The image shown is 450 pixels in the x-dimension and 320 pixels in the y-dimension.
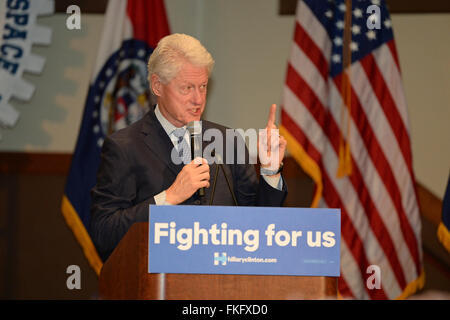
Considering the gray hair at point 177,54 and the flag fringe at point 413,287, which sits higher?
the gray hair at point 177,54

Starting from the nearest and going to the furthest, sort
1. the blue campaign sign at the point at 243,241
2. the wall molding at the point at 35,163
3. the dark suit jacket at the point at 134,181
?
the blue campaign sign at the point at 243,241, the dark suit jacket at the point at 134,181, the wall molding at the point at 35,163

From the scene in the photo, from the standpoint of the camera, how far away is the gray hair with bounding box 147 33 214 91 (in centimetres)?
215

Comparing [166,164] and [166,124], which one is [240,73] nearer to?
[166,124]

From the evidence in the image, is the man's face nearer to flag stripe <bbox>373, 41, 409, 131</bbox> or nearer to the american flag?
the american flag

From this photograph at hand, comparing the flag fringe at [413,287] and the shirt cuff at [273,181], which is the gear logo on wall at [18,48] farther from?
the flag fringe at [413,287]

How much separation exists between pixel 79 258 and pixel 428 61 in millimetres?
2838

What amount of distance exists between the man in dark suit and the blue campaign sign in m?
0.22

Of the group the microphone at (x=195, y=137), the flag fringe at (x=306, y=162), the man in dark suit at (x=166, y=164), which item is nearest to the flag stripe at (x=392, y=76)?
the flag fringe at (x=306, y=162)

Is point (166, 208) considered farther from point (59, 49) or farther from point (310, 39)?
point (59, 49)

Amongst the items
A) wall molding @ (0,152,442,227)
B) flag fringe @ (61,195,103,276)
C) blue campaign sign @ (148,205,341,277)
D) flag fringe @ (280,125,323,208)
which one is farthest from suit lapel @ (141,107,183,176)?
wall molding @ (0,152,442,227)

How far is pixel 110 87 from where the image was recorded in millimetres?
3799

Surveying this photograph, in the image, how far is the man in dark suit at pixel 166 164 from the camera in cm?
195

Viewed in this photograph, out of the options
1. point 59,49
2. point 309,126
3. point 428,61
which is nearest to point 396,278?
point 309,126

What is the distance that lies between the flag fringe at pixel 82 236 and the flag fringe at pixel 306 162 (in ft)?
4.65
